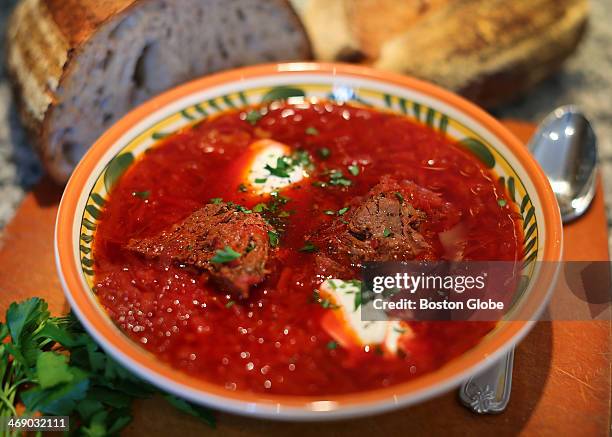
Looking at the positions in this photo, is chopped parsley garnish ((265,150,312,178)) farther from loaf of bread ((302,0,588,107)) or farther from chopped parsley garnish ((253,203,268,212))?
loaf of bread ((302,0,588,107))

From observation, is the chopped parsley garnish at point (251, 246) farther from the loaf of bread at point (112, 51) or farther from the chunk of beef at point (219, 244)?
the loaf of bread at point (112, 51)

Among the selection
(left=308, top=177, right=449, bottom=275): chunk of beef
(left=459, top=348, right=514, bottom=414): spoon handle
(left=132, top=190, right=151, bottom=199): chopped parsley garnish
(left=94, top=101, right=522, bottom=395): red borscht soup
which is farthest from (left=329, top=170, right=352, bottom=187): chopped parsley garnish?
(left=459, top=348, right=514, bottom=414): spoon handle

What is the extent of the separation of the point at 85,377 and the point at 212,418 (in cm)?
49

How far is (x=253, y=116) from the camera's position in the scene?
133 inches

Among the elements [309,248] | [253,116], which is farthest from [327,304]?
[253,116]

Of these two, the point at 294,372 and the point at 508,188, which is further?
the point at 508,188

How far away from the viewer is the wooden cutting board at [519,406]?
2357 mm

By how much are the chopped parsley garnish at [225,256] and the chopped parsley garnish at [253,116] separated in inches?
44.0

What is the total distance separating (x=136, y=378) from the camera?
2.37m

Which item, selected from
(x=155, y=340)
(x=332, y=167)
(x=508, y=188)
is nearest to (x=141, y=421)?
(x=155, y=340)

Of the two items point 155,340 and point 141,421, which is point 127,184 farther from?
point 141,421

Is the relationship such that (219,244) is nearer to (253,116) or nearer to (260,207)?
(260,207)

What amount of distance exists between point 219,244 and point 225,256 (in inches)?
3.5

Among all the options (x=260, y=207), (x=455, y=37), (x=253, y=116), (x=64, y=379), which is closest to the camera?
(x=64, y=379)
